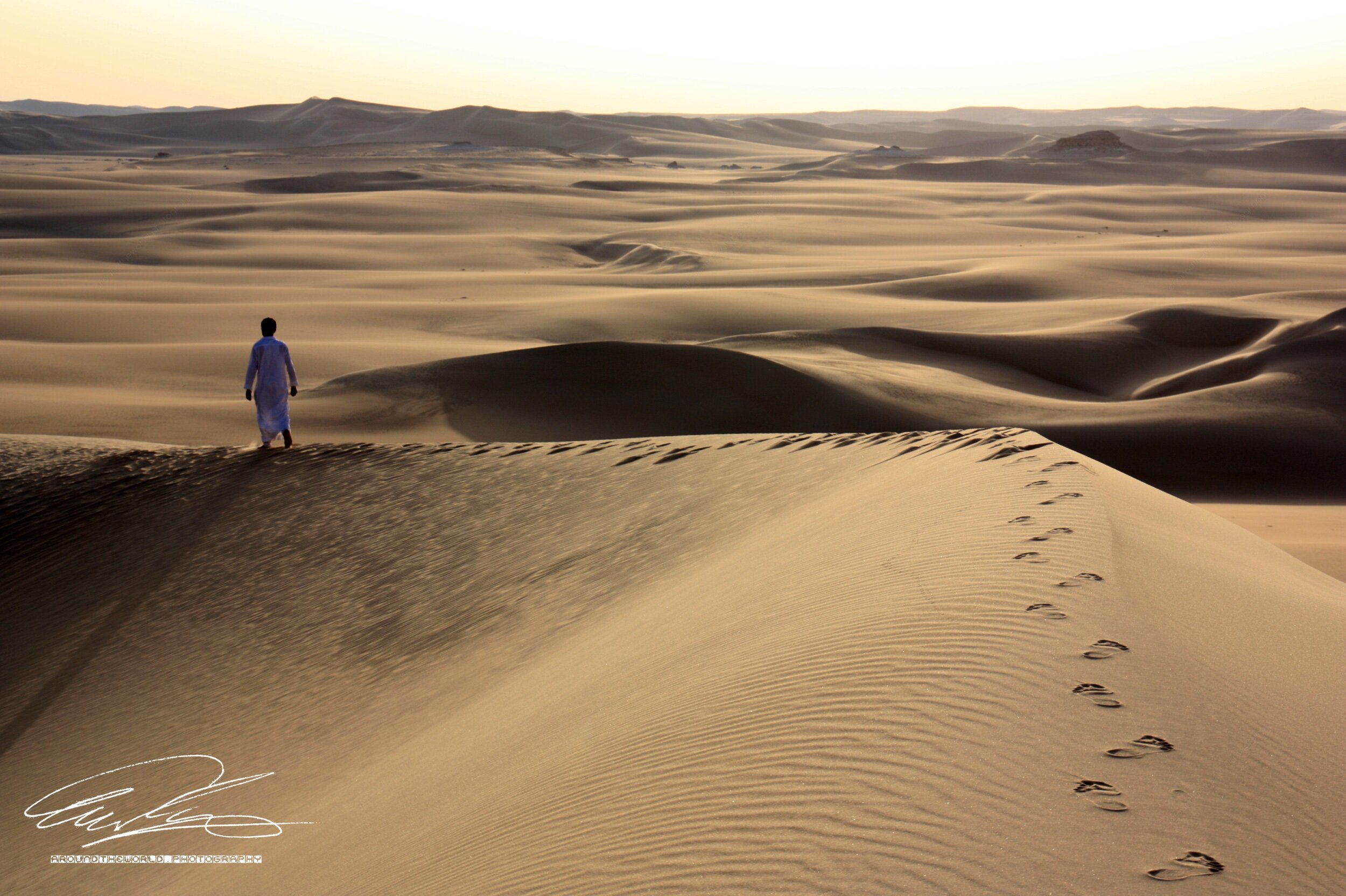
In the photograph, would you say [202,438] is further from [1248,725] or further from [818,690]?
[1248,725]

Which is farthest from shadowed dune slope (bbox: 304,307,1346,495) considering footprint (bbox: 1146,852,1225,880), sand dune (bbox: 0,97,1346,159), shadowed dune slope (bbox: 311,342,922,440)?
sand dune (bbox: 0,97,1346,159)

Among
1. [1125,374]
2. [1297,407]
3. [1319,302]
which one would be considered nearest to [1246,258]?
[1319,302]

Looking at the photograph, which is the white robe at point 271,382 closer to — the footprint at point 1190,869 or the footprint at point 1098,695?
the footprint at point 1098,695

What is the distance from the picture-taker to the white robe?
352 inches

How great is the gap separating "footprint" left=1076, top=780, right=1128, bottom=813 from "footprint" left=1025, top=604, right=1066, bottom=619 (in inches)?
40.1

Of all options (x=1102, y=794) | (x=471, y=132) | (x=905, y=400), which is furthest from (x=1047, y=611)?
(x=471, y=132)

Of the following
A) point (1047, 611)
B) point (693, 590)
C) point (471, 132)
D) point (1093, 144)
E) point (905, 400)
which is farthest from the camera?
point (471, 132)

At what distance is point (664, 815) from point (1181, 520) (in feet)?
13.8

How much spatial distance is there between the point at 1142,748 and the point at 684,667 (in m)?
1.73

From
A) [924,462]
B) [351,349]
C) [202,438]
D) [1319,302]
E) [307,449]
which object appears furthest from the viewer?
[1319,302]

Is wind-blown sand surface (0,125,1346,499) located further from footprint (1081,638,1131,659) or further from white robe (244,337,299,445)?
footprint (1081,638,1131,659)

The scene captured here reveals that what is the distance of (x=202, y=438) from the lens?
37.2ft
